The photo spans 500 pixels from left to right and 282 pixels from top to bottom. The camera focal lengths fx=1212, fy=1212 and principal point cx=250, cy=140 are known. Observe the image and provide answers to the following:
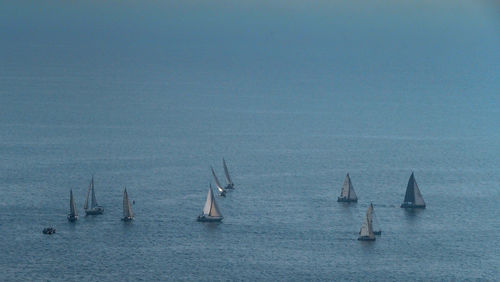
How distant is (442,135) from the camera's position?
7426 inches

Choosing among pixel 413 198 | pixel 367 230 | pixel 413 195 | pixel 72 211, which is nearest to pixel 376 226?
pixel 367 230

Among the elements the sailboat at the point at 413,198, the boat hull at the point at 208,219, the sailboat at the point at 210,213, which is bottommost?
the boat hull at the point at 208,219

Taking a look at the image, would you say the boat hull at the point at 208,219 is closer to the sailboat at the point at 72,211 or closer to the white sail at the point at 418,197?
the sailboat at the point at 72,211

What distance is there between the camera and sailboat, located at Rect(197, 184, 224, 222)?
11769 centimetres

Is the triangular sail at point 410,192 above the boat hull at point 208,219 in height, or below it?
above

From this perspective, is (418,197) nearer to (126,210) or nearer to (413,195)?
(413,195)

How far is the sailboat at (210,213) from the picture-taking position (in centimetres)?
11769

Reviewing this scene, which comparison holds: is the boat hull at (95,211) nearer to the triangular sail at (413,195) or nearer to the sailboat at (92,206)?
the sailboat at (92,206)

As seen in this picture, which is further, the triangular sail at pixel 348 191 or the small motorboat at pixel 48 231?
the triangular sail at pixel 348 191

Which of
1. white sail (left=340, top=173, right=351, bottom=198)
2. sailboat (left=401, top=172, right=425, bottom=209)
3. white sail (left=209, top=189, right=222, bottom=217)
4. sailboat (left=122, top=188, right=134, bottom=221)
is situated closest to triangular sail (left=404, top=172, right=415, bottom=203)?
sailboat (left=401, top=172, right=425, bottom=209)

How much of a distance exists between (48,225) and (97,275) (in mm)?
16593

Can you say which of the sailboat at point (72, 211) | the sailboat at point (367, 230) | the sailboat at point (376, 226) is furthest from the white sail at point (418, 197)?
the sailboat at point (72, 211)

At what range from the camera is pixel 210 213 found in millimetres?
118000

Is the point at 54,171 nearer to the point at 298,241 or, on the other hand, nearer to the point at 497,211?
the point at 298,241
